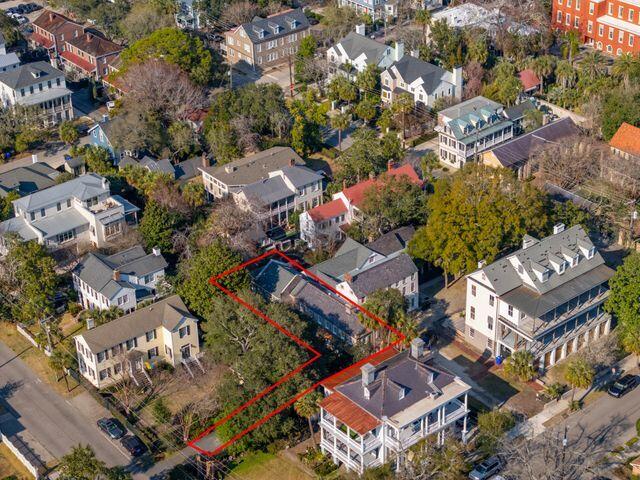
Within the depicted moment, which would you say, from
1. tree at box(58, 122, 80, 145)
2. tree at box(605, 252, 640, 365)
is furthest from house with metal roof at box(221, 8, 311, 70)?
tree at box(605, 252, 640, 365)

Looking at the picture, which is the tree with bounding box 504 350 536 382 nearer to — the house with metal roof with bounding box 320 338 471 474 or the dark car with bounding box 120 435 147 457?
the house with metal roof with bounding box 320 338 471 474

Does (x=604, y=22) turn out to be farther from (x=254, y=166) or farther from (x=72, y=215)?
(x=72, y=215)

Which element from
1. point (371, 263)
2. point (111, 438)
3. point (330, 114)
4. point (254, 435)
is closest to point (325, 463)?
point (254, 435)

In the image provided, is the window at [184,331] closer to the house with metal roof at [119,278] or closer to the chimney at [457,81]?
the house with metal roof at [119,278]

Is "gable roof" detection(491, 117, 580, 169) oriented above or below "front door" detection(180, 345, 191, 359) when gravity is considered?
above

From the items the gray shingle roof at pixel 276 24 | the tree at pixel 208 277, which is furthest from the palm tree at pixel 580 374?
the gray shingle roof at pixel 276 24
